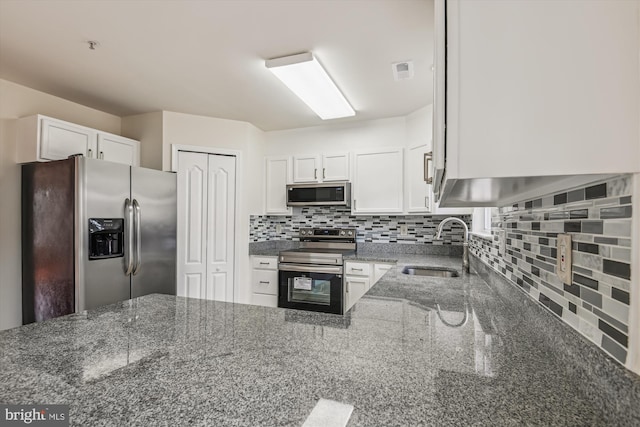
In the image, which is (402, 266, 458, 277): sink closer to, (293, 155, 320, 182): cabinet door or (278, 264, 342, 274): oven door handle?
(278, 264, 342, 274): oven door handle

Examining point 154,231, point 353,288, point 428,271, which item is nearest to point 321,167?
point 353,288

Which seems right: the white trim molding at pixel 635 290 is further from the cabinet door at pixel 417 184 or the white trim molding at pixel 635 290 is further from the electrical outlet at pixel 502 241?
the cabinet door at pixel 417 184

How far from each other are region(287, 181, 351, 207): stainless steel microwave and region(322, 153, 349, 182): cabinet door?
78mm

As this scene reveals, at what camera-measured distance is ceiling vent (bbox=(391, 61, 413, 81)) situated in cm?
220

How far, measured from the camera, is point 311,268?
10.8 feet

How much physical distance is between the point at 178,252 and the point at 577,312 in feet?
10.6

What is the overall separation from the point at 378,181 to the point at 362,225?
624mm

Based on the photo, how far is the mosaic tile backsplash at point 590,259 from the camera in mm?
523

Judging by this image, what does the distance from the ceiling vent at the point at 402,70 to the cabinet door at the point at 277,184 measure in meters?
1.76

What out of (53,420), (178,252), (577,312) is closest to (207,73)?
(178,252)

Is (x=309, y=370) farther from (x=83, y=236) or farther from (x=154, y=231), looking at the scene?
(x=154, y=231)

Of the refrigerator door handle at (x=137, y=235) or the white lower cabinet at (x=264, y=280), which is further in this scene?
the white lower cabinet at (x=264, y=280)

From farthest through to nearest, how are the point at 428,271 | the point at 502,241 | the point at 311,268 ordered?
1. the point at 311,268
2. the point at 428,271
3. the point at 502,241

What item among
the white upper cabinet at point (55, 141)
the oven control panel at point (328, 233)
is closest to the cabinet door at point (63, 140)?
the white upper cabinet at point (55, 141)
